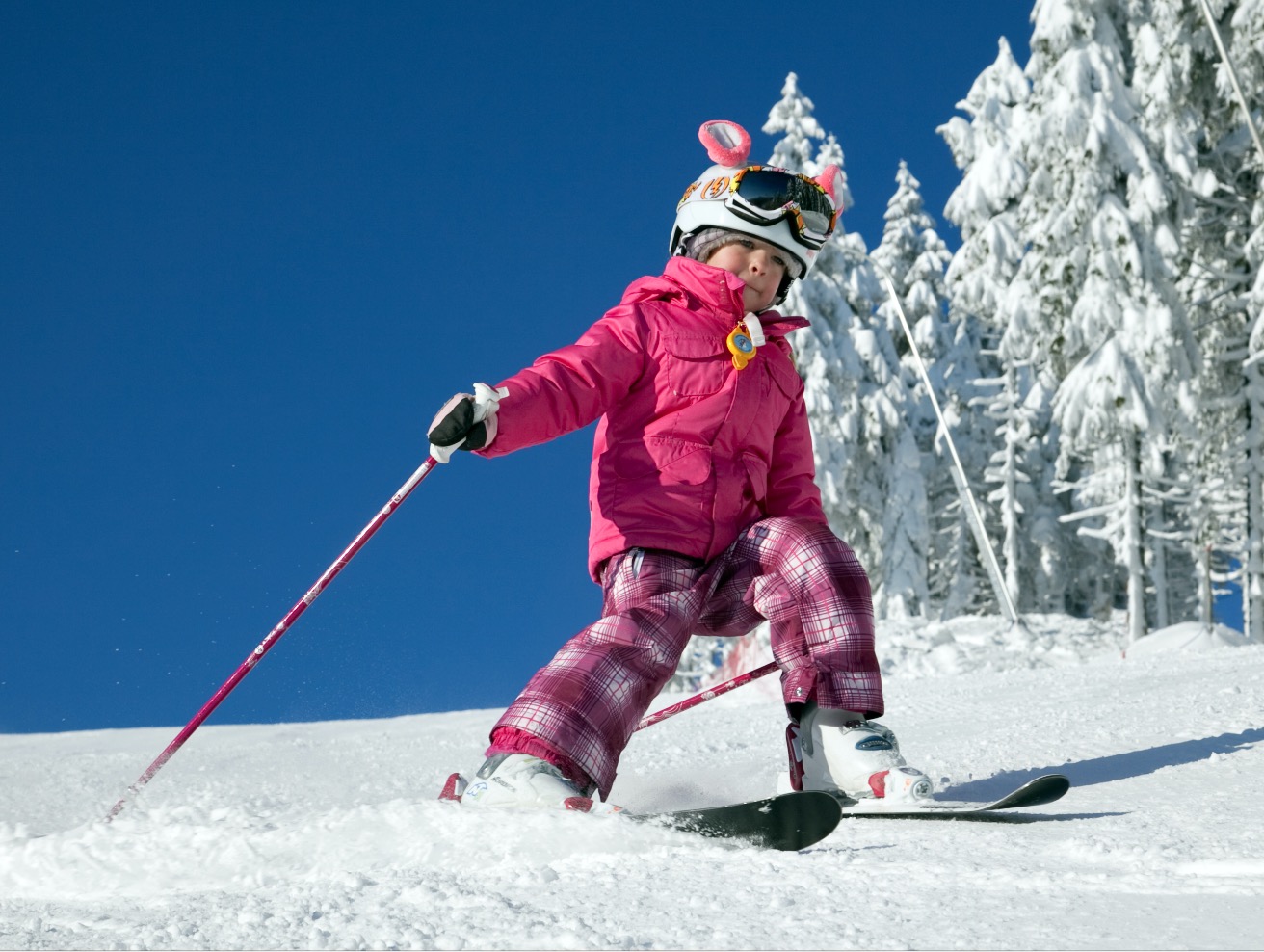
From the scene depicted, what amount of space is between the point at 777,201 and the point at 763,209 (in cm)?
5

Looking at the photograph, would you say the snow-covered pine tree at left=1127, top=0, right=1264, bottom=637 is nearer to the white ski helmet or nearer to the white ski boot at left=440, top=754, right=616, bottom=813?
the white ski helmet

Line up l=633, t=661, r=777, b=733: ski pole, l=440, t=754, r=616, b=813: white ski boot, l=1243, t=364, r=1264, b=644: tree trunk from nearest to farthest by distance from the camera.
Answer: l=440, t=754, r=616, b=813: white ski boot → l=633, t=661, r=777, b=733: ski pole → l=1243, t=364, r=1264, b=644: tree trunk

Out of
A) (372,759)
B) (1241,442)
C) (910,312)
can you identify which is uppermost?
(910,312)

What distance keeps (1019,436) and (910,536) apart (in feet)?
20.0

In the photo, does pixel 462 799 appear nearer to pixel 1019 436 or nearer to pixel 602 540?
pixel 602 540

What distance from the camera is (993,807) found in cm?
259

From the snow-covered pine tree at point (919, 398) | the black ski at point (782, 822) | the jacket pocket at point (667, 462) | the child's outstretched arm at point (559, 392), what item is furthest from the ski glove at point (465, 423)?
the snow-covered pine tree at point (919, 398)

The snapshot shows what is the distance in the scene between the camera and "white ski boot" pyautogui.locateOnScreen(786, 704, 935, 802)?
109 inches

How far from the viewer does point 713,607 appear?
3.13 m

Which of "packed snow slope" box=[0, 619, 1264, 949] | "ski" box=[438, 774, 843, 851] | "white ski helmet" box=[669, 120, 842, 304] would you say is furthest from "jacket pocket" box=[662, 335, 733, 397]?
"ski" box=[438, 774, 843, 851]

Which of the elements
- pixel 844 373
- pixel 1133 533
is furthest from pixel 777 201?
pixel 844 373

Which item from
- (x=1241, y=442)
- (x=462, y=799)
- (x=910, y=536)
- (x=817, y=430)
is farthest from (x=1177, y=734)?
(x=910, y=536)

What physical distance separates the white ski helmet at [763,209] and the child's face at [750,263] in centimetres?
3

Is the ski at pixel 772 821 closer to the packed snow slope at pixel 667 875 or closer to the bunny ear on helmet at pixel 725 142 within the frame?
the packed snow slope at pixel 667 875
